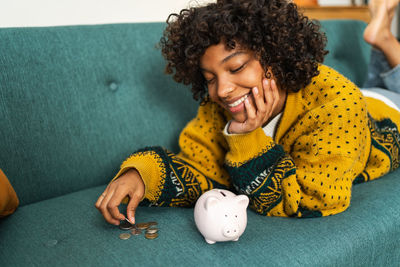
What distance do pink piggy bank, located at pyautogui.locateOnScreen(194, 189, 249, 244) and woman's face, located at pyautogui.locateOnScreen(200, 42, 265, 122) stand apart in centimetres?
24

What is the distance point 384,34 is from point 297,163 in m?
0.88

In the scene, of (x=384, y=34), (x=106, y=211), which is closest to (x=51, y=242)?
(x=106, y=211)

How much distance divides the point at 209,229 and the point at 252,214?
0.20m

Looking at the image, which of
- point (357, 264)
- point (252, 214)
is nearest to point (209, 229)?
point (252, 214)

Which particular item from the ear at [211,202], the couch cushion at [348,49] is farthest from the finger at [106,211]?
the couch cushion at [348,49]

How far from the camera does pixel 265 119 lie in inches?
33.2

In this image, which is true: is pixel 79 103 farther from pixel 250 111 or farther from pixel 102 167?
pixel 250 111

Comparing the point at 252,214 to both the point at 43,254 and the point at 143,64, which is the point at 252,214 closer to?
the point at 43,254

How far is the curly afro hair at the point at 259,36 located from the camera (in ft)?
2.61

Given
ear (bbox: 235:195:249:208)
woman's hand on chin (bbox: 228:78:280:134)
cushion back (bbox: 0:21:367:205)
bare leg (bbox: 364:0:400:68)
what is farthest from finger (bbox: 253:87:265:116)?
bare leg (bbox: 364:0:400:68)

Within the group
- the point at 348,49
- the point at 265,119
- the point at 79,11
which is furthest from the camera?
the point at 348,49

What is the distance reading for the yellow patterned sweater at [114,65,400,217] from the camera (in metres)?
0.77

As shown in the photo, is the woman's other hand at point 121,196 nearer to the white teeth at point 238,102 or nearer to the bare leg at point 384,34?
the white teeth at point 238,102

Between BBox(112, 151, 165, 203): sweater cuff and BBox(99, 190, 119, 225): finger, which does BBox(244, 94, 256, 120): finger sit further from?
BBox(99, 190, 119, 225): finger
